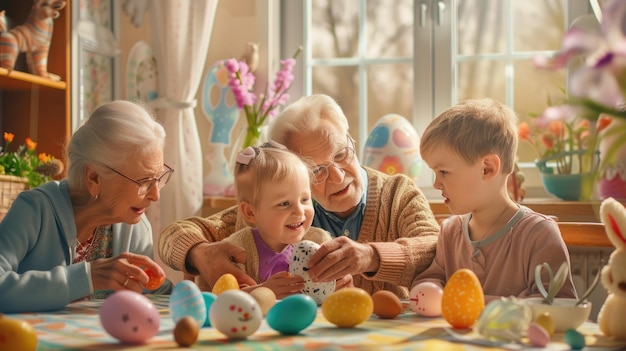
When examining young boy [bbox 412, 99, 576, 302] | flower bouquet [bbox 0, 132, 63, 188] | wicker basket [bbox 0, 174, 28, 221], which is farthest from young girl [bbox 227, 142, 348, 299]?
flower bouquet [bbox 0, 132, 63, 188]

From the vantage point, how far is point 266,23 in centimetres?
345

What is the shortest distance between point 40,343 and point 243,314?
0.91 ft

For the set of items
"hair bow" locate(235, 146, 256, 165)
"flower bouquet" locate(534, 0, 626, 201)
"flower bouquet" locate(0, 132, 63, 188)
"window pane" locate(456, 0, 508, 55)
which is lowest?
"flower bouquet" locate(0, 132, 63, 188)

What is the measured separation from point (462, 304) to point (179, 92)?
2.28 m

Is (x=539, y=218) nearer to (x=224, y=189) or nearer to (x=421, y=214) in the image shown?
(x=421, y=214)

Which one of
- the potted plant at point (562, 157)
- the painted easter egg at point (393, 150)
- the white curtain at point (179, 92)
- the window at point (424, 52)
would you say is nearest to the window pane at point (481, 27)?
the window at point (424, 52)

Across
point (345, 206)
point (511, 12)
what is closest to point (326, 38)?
point (511, 12)

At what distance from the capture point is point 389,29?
3.50 meters

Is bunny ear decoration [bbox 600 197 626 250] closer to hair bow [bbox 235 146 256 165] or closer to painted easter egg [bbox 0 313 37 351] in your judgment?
painted easter egg [bbox 0 313 37 351]

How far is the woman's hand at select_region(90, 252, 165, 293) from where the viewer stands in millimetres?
1506

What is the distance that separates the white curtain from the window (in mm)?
433

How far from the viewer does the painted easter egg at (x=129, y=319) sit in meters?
1.09

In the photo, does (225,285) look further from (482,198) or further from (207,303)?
(482,198)

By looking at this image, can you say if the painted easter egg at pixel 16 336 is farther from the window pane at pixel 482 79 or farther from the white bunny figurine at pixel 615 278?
the window pane at pixel 482 79
